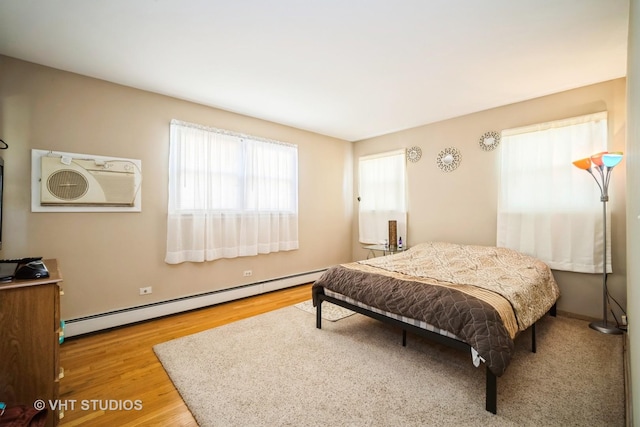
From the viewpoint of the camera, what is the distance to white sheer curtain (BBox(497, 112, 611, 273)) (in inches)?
117

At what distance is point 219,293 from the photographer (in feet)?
12.2

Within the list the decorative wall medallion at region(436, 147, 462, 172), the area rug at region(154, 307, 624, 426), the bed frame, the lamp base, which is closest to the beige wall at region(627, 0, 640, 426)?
the area rug at region(154, 307, 624, 426)

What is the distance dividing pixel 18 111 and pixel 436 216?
5027 mm

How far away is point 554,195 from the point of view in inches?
127

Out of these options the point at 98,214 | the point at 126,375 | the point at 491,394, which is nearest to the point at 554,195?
the point at 491,394

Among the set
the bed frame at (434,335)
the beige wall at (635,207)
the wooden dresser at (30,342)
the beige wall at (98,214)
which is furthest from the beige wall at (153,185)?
the beige wall at (635,207)

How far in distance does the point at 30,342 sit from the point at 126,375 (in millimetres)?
786

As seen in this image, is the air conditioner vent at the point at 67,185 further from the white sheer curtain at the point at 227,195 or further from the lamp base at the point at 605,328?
the lamp base at the point at 605,328

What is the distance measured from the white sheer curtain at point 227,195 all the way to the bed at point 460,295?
1.57 meters

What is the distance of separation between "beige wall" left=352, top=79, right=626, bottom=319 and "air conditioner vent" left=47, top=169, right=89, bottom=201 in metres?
4.31

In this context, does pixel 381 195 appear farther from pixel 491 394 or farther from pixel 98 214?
pixel 98 214

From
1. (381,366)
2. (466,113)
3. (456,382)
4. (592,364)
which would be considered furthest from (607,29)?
(381,366)

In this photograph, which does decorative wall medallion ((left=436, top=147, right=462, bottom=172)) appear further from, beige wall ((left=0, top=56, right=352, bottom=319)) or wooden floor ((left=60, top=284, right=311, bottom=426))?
wooden floor ((left=60, top=284, right=311, bottom=426))

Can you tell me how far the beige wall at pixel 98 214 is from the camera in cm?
250
